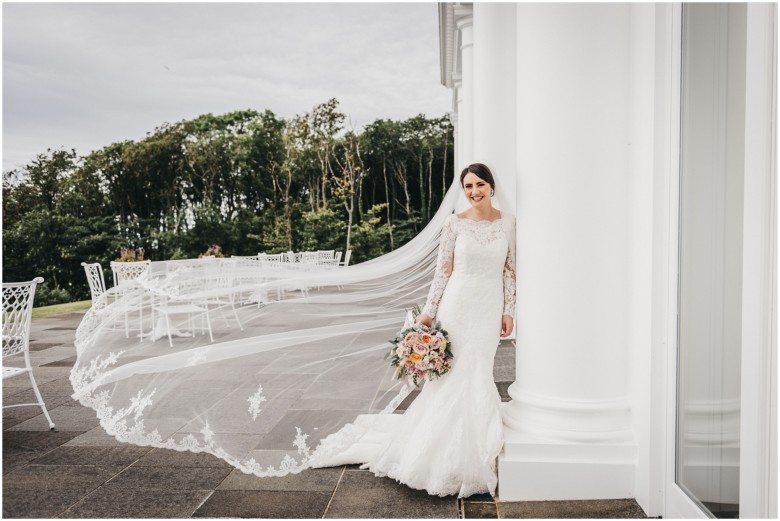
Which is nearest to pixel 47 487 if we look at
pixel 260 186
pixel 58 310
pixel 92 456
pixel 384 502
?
pixel 92 456

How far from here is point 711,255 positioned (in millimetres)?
2072

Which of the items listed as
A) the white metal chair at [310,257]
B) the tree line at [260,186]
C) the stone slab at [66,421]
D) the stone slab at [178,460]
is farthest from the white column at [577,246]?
the tree line at [260,186]

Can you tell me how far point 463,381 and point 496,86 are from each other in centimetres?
297

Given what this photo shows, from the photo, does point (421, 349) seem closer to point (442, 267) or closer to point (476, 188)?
point (442, 267)

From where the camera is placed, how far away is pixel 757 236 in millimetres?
1691

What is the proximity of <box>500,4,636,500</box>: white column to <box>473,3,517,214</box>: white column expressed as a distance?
1.99 meters

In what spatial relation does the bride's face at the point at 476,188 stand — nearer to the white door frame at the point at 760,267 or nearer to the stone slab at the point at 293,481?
the white door frame at the point at 760,267

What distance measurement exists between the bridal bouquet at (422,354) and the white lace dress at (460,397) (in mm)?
89

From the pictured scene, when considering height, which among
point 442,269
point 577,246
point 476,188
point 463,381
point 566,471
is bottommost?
point 566,471

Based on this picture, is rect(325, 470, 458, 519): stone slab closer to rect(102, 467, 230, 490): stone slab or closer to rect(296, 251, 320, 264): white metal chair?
rect(102, 467, 230, 490): stone slab

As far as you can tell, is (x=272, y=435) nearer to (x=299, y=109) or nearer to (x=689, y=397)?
(x=689, y=397)

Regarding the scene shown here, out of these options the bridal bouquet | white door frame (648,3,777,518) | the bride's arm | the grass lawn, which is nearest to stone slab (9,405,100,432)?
the bridal bouquet

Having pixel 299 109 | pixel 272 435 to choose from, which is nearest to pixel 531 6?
pixel 272 435

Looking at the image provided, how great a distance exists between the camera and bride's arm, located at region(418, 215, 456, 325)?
9.59 ft
